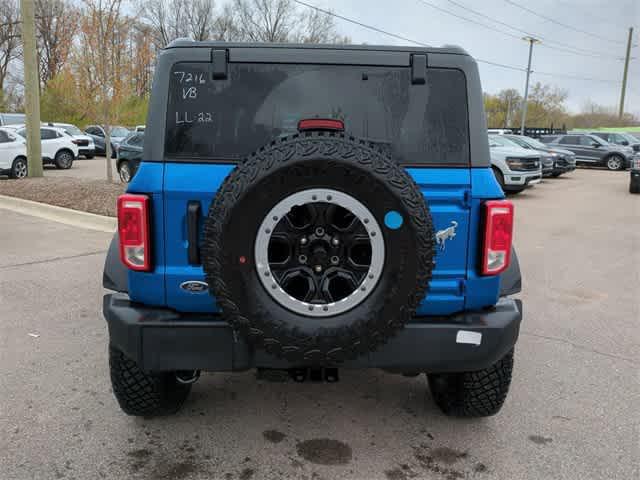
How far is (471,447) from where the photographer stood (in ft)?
9.88

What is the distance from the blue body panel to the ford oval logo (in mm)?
17

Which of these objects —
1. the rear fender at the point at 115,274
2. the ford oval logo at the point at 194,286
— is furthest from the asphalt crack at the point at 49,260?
the ford oval logo at the point at 194,286

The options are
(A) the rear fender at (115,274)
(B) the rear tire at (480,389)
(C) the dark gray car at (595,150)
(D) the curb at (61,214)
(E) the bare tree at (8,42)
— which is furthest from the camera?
(E) the bare tree at (8,42)

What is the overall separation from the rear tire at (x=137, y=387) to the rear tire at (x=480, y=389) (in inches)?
61.4

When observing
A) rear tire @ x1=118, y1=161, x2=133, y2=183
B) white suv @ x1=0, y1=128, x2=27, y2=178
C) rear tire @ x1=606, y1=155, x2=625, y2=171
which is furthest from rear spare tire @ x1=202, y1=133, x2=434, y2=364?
rear tire @ x1=606, y1=155, x2=625, y2=171

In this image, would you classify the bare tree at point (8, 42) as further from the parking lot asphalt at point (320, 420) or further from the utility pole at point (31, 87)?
the parking lot asphalt at point (320, 420)

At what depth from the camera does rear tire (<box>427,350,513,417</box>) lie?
310 centimetres

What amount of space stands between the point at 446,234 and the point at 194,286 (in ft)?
3.97

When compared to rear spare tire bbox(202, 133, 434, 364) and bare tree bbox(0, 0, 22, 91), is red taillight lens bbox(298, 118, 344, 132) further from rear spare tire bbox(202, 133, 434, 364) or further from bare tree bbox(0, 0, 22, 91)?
bare tree bbox(0, 0, 22, 91)

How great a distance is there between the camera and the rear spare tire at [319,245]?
7.52ft

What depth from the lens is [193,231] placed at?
8.63 ft

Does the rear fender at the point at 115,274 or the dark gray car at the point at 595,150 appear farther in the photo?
the dark gray car at the point at 595,150

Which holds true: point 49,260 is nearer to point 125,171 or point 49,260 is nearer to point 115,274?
point 115,274

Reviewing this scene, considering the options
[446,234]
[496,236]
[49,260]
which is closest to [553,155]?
[49,260]
